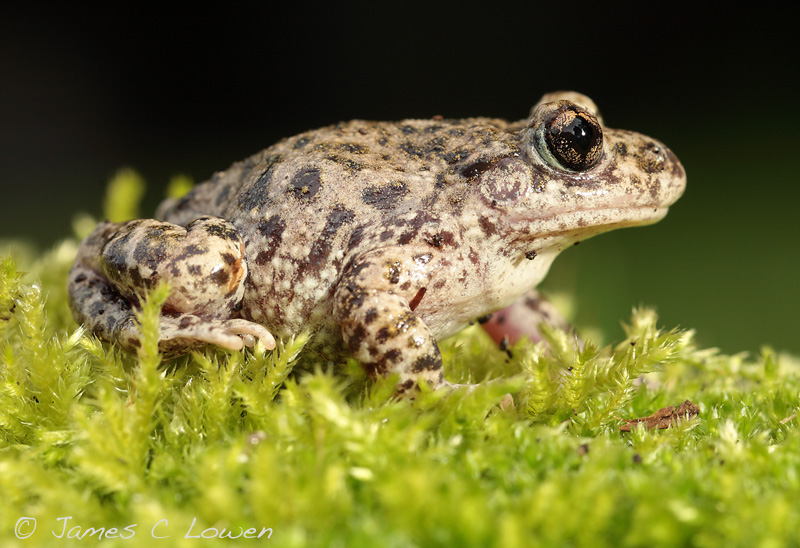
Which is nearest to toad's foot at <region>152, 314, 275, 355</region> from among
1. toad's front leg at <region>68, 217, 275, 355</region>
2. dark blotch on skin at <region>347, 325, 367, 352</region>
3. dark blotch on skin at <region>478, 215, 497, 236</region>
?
toad's front leg at <region>68, 217, 275, 355</region>

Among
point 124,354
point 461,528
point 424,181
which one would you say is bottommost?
point 124,354

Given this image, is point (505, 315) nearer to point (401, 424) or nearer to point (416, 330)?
point (416, 330)

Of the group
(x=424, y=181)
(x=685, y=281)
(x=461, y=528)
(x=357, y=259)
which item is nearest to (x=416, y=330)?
(x=357, y=259)

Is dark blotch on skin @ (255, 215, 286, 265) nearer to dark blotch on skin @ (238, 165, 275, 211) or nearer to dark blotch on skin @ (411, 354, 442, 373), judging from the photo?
dark blotch on skin @ (238, 165, 275, 211)

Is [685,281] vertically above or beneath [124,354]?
beneath

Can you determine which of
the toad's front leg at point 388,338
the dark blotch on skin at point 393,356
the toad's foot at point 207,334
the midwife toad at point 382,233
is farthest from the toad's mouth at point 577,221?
the toad's foot at point 207,334

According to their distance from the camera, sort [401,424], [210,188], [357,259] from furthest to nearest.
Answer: [210,188], [357,259], [401,424]

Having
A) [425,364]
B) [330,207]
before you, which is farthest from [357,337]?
[330,207]
